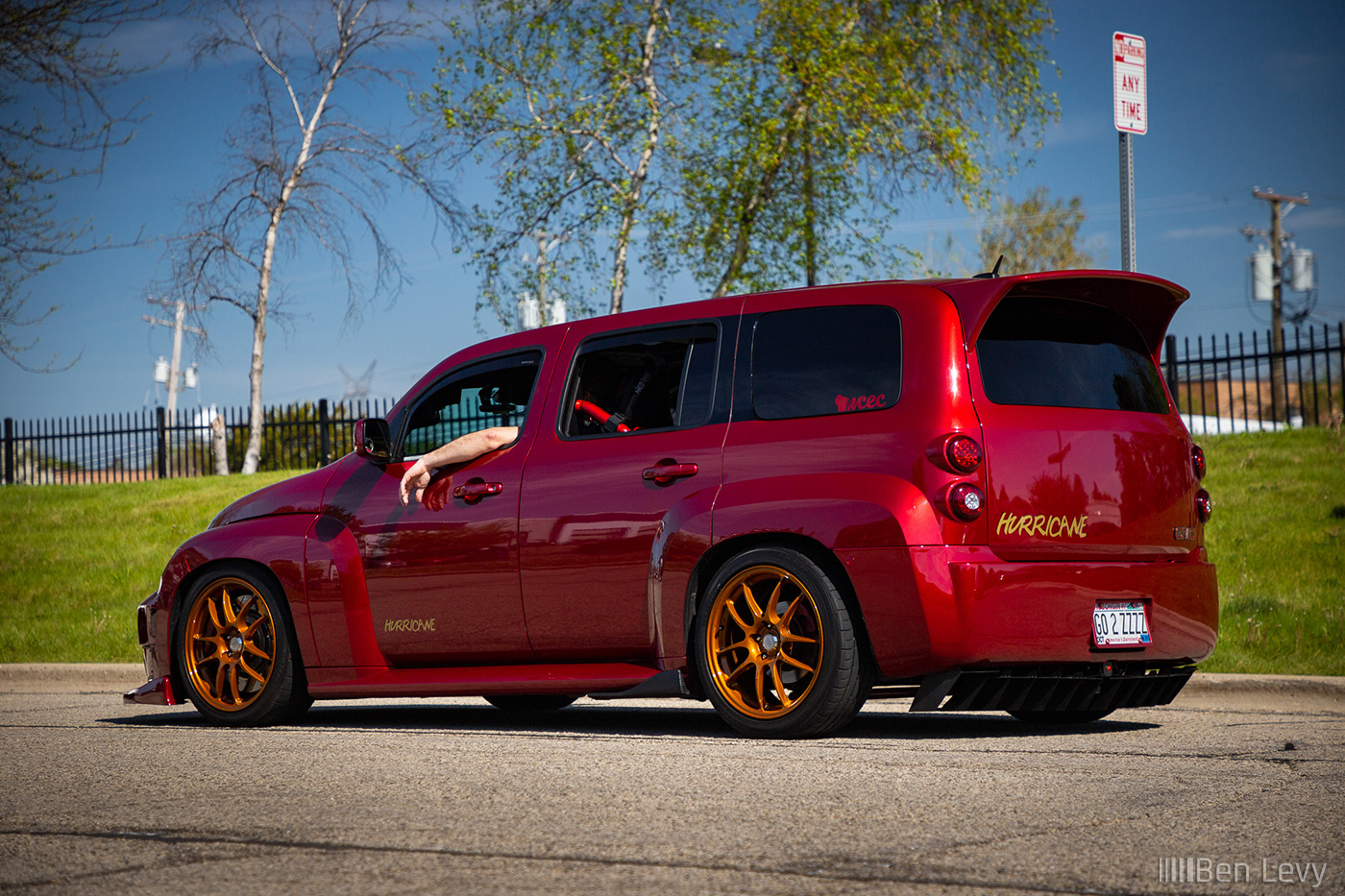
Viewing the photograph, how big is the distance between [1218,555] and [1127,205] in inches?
129

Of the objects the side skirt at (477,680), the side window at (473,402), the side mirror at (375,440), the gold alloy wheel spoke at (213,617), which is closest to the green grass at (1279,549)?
the side skirt at (477,680)

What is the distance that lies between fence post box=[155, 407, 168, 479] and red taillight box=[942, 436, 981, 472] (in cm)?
2356

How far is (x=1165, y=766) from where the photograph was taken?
15.8ft

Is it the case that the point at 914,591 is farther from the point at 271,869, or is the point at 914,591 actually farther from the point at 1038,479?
the point at 271,869

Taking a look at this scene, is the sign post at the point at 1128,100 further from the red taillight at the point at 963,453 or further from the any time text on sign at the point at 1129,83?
the red taillight at the point at 963,453

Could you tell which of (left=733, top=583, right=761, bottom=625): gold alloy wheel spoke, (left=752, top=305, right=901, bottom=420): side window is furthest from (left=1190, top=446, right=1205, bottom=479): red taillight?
(left=733, top=583, right=761, bottom=625): gold alloy wheel spoke

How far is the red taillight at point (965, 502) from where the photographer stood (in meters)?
5.12

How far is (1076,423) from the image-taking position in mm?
5500

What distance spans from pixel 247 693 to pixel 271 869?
3.83 meters

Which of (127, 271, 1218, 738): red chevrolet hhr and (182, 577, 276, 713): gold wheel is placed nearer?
(127, 271, 1218, 738): red chevrolet hhr

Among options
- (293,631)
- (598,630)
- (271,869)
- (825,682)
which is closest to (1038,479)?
(825,682)

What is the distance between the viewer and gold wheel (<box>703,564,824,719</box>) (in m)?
5.42

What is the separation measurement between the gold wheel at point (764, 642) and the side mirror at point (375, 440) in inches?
84.2

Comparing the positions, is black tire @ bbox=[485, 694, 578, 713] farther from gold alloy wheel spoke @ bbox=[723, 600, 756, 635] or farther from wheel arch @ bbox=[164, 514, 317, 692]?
gold alloy wheel spoke @ bbox=[723, 600, 756, 635]
